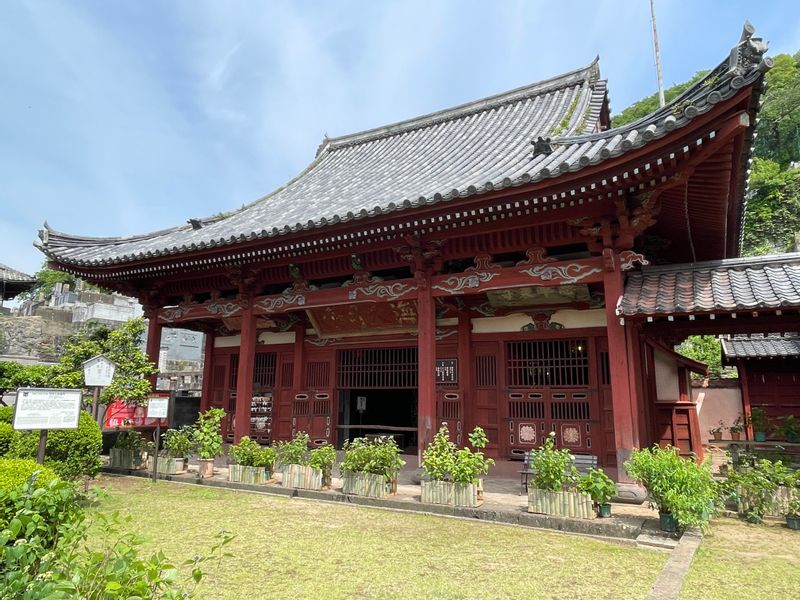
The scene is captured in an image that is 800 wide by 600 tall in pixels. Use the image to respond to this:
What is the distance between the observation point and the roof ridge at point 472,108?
1335 cm

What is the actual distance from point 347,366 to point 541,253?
236 inches

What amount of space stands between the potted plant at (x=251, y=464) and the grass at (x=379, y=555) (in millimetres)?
1295

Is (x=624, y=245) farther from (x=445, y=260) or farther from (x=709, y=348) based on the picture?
(x=709, y=348)

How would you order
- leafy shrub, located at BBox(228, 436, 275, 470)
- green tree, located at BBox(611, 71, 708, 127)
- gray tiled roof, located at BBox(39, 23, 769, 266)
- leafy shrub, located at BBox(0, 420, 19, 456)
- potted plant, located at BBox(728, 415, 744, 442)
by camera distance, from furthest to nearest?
green tree, located at BBox(611, 71, 708, 127), potted plant, located at BBox(728, 415, 744, 442), leafy shrub, located at BBox(228, 436, 275, 470), leafy shrub, located at BBox(0, 420, 19, 456), gray tiled roof, located at BBox(39, 23, 769, 266)

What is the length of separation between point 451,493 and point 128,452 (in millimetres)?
7059

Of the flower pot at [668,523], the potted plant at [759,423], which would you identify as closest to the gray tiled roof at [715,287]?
the flower pot at [668,523]

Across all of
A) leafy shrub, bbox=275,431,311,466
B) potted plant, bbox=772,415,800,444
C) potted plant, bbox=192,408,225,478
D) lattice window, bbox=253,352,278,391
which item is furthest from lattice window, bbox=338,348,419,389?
potted plant, bbox=772,415,800,444

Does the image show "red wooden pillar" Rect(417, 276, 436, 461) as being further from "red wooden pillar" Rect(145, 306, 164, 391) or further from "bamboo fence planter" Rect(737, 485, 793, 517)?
"red wooden pillar" Rect(145, 306, 164, 391)

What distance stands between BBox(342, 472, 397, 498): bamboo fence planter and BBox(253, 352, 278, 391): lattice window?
6.06 m

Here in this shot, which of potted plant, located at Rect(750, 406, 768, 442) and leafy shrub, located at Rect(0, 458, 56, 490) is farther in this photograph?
potted plant, located at Rect(750, 406, 768, 442)

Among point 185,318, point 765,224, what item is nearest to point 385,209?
point 185,318

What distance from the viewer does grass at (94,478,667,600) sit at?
171 inches

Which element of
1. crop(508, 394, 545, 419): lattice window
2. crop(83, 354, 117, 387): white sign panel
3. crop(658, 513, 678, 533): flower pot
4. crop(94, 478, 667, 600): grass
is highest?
crop(83, 354, 117, 387): white sign panel

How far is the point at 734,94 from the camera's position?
18.3 ft
